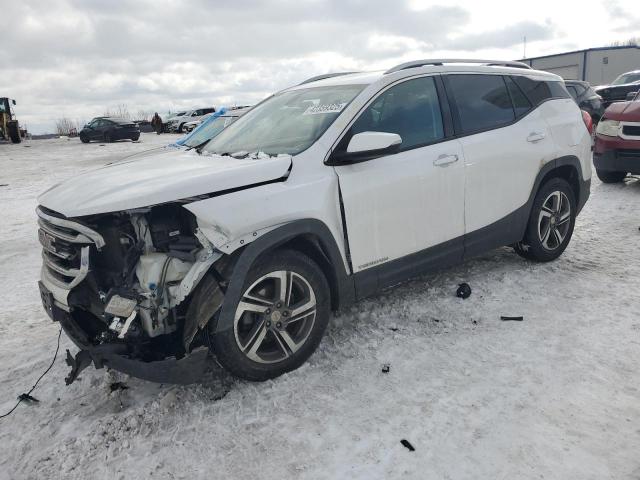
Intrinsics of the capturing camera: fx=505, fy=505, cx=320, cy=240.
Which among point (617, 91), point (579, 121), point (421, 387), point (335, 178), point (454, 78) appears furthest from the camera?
point (617, 91)

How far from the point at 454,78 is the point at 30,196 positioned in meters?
9.88

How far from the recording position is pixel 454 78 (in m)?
4.12

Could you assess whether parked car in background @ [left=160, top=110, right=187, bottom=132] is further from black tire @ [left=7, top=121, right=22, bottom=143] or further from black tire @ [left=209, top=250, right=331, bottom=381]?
black tire @ [left=209, top=250, right=331, bottom=381]

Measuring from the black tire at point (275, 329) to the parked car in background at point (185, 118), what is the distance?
3358 centimetres

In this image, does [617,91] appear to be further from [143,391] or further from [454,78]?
[143,391]

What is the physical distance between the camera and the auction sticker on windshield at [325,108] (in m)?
3.57

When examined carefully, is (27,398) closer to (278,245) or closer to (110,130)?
(278,245)

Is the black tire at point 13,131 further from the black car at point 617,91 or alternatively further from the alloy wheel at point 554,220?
the alloy wheel at point 554,220

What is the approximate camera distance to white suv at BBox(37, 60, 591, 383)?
9.29 ft

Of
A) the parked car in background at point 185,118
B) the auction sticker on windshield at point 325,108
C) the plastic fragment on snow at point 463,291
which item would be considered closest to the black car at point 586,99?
the plastic fragment on snow at point 463,291

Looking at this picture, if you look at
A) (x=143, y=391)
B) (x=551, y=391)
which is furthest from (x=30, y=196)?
(x=551, y=391)

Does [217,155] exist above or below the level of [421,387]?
above

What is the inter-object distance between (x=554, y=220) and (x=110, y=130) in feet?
96.6

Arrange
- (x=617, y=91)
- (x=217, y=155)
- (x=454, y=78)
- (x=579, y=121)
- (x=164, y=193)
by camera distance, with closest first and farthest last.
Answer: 1. (x=164, y=193)
2. (x=217, y=155)
3. (x=454, y=78)
4. (x=579, y=121)
5. (x=617, y=91)
